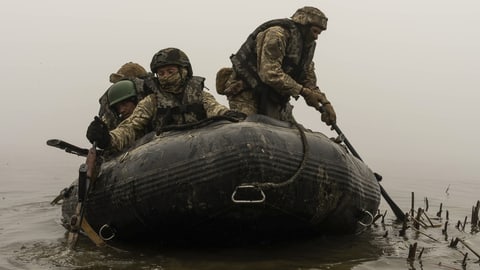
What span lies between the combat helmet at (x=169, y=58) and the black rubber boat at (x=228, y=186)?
943mm

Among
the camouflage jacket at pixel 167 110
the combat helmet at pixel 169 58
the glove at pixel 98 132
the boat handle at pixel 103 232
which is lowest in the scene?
the boat handle at pixel 103 232

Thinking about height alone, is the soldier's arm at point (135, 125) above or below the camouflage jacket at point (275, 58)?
below

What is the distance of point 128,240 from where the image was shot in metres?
5.01

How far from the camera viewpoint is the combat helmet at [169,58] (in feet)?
18.7

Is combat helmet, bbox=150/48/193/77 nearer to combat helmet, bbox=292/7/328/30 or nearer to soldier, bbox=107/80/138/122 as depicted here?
soldier, bbox=107/80/138/122

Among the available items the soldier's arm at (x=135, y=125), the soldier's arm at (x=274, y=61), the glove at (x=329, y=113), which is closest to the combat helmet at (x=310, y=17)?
the soldier's arm at (x=274, y=61)

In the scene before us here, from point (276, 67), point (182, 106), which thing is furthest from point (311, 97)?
point (182, 106)

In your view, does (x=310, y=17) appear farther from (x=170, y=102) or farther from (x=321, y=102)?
(x=170, y=102)

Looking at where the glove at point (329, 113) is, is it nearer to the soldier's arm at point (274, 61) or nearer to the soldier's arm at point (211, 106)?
the soldier's arm at point (274, 61)

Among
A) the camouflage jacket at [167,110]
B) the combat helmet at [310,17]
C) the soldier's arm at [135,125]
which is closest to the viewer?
the soldier's arm at [135,125]

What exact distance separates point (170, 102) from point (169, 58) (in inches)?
17.6

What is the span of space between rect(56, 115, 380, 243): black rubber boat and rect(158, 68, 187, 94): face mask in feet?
2.75

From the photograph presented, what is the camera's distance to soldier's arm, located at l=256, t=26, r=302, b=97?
20.3 ft

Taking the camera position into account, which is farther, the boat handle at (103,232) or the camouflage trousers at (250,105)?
the camouflage trousers at (250,105)
